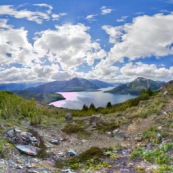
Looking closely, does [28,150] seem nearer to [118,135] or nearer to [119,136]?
[119,136]

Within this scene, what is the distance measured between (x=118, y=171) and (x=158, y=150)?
477cm

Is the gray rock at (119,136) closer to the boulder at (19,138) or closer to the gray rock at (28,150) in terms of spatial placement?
the boulder at (19,138)

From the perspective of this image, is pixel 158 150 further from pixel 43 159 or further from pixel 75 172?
pixel 43 159

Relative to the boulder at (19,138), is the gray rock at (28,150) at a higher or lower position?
lower

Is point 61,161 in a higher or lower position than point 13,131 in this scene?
lower

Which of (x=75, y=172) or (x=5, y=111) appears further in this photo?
(x=5, y=111)

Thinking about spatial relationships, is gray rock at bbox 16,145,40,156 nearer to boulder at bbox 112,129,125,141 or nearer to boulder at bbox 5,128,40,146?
boulder at bbox 5,128,40,146

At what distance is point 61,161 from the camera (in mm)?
19875

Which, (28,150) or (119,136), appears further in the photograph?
(119,136)

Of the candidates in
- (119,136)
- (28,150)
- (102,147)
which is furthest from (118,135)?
(28,150)

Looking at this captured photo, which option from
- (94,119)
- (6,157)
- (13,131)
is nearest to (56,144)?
(13,131)

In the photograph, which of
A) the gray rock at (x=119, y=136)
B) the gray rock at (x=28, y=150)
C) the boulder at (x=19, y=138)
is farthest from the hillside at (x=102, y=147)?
the gray rock at (x=28, y=150)

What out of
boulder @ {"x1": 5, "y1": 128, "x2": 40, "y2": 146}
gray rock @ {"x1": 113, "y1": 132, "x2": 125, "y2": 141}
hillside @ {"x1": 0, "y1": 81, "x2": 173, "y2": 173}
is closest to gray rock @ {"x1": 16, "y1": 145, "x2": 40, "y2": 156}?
hillside @ {"x1": 0, "y1": 81, "x2": 173, "y2": 173}

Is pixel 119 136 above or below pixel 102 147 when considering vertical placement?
above
